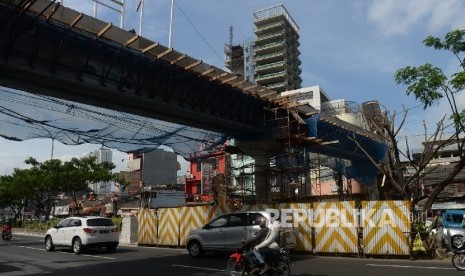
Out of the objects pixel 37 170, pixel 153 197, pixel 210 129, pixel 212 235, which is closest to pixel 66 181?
pixel 37 170

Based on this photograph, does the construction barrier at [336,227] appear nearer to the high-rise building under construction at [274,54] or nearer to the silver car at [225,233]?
the silver car at [225,233]

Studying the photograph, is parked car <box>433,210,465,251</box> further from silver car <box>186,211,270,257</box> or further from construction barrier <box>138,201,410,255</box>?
silver car <box>186,211,270,257</box>

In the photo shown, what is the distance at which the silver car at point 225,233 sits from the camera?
15.9 meters

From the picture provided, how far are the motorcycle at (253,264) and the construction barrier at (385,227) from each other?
6.59 metres

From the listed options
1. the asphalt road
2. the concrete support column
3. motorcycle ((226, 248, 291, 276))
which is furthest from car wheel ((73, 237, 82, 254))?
motorcycle ((226, 248, 291, 276))

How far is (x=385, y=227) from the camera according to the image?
16266 mm

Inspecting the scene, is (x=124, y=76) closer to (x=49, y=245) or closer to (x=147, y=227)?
(x=49, y=245)

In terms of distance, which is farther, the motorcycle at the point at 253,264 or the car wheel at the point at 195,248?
the car wheel at the point at 195,248

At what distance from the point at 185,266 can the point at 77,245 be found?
7.49 metres

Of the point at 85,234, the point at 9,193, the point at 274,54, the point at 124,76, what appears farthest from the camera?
the point at 274,54

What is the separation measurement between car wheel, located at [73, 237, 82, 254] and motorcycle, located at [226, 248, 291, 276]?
10.7 metres

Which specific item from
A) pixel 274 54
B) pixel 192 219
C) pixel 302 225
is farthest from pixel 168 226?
pixel 274 54

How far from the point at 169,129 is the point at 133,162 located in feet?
177

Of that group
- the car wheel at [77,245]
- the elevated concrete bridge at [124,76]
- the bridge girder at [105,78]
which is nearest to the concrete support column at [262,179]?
the elevated concrete bridge at [124,76]
